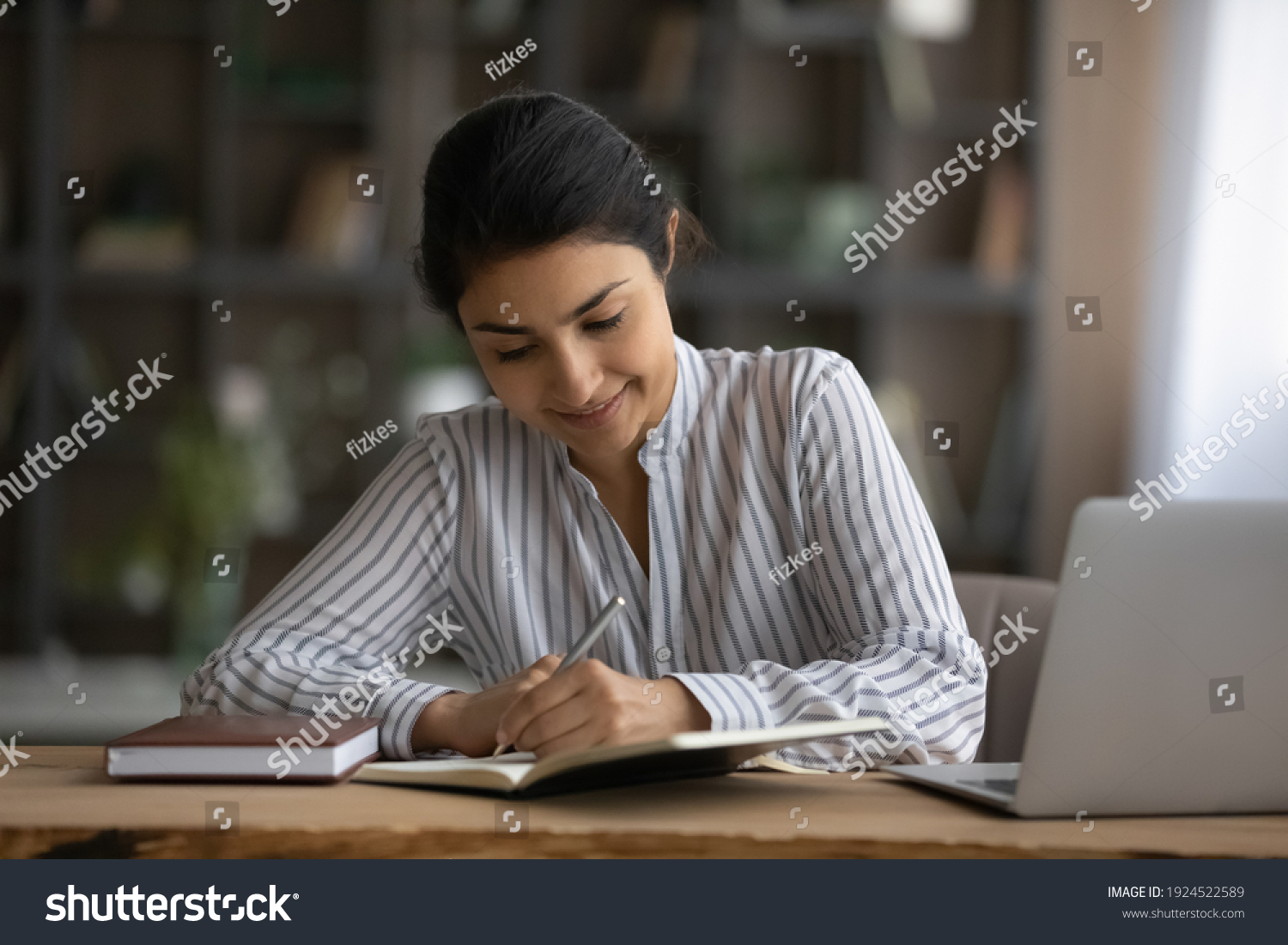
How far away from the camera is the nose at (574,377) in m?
1.20

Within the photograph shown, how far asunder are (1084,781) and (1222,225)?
229cm

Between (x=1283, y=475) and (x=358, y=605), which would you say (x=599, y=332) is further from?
(x=1283, y=475)

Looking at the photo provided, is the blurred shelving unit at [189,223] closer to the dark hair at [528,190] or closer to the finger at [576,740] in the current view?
the dark hair at [528,190]

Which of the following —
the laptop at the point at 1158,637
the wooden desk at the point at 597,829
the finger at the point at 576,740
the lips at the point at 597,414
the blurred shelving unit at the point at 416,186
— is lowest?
the wooden desk at the point at 597,829

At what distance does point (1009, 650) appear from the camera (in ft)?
4.67

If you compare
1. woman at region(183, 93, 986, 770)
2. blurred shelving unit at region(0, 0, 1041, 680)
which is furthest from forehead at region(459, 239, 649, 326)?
blurred shelving unit at region(0, 0, 1041, 680)

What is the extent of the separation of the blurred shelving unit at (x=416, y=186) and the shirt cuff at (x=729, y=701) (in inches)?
80.3

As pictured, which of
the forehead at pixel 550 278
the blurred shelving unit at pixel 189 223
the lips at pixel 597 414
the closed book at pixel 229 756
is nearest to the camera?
the closed book at pixel 229 756

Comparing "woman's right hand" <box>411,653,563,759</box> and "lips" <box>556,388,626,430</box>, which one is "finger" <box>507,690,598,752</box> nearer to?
"woman's right hand" <box>411,653,563,759</box>

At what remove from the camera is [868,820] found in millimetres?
771

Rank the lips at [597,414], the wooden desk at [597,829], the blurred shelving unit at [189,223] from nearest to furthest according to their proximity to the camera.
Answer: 1. the wooden desk at [597,829]
2. the lips at [597,414]
3. the blurred shelving unit at [189,223]

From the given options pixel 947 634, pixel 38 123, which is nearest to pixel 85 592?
pixel 38 123

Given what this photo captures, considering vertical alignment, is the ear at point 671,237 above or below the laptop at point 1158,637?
above

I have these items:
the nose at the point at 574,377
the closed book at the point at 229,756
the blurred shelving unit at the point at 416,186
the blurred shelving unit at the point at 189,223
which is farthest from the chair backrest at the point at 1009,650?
the blurred shelving unit at the point at 189,223
